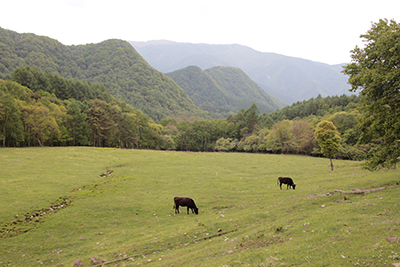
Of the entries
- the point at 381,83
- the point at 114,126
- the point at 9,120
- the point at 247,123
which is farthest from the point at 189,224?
the point at 247,123

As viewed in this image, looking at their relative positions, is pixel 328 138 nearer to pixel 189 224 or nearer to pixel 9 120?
pixel 189 224

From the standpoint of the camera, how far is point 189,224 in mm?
16406

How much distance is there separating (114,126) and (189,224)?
8554cm

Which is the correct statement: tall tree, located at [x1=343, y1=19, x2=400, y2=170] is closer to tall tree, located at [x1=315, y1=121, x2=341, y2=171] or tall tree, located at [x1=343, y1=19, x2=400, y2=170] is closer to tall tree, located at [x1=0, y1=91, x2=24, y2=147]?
tall tree, located at [x1=315, y1=121, x2=341, y2=171]

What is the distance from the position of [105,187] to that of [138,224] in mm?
13036

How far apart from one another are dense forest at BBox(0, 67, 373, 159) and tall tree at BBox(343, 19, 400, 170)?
84.9ft

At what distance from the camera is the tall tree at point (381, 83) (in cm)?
1445

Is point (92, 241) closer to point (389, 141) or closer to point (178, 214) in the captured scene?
point (178, 214)

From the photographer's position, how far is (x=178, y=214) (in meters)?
19.8

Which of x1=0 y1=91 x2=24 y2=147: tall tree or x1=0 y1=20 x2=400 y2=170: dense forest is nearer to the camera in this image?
x1=0 y1=20 x2=400 y2=170: dense forest

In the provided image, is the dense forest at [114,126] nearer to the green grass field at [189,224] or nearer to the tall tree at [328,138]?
the tall tree at [328,138]

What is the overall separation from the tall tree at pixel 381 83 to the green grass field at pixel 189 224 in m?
4.61

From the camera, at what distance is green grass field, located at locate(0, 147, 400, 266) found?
29.1 feet

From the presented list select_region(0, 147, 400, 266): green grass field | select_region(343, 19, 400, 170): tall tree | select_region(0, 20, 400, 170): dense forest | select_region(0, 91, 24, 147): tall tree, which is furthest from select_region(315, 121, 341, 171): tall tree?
select_region(0, 91, 24, 147): tall tree
